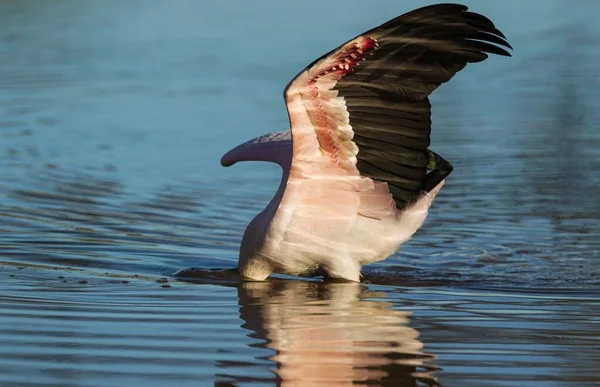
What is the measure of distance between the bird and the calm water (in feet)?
0.75

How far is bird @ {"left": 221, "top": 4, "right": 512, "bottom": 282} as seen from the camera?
6.64m

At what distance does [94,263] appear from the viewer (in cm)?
808

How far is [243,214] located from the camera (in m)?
9.82

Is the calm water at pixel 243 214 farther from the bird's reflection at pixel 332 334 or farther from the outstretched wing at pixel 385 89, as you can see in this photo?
the outstretched wing at pixel 385 89

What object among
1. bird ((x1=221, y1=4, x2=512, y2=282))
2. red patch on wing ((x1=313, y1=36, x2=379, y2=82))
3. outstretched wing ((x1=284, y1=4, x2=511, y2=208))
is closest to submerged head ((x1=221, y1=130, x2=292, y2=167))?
bird ((x1=221, y1=4, x2=512, y2=282))

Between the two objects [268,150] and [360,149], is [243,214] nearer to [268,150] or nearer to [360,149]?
[268,150]

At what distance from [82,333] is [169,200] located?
4113 mm

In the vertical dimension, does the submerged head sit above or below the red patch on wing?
below

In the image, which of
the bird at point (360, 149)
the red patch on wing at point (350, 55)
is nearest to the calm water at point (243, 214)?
the bird at point (360, 149)

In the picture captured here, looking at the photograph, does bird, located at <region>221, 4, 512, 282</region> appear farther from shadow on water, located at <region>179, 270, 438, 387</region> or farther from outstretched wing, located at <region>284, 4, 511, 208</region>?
shadow on water, located at <region>179, 270, 438, 387</region>

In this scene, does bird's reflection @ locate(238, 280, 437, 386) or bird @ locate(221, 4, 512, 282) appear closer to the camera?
bird's reflection @ locate(238, 280, 437, 386)

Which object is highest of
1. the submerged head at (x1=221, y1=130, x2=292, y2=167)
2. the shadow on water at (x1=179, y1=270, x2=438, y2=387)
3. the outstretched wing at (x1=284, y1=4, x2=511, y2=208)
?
the outstretched wing at (x1=284, y1=4, x2=511, y2=208)

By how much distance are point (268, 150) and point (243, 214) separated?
1.91 meters

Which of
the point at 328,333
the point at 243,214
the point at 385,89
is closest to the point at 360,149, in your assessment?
the point at 385,89
